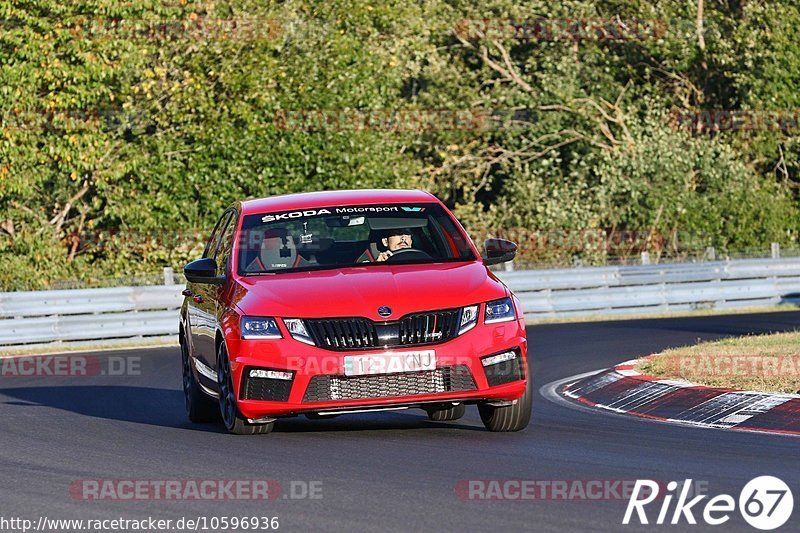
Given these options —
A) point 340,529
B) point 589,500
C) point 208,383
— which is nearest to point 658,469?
point 589,500

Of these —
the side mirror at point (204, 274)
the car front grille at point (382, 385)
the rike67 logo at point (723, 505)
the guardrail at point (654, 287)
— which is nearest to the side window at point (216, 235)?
the side mirror at point (204, 274)

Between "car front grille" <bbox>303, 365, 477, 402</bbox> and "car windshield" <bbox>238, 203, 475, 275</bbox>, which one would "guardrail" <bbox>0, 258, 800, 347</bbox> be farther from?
"car front grille" <bbox>303, 365, 477, 402</bbox>

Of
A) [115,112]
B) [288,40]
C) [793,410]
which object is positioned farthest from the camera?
[288,40]

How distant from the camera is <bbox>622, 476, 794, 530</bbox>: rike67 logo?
648 centimetres

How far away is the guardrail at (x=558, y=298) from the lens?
24984mm

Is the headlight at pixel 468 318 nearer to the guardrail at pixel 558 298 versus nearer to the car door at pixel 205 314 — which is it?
the car door at pixel 205 314

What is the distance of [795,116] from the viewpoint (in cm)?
3791

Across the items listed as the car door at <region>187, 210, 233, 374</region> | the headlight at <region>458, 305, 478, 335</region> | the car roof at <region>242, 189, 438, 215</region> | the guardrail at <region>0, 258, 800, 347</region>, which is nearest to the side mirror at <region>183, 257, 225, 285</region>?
the car door at <region>187, 210, 233, 374</region>

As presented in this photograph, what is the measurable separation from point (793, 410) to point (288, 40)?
2540 centimetres

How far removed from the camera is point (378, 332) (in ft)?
31.1

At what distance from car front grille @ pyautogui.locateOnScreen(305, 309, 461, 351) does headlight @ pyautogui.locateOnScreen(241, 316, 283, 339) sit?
0.77 ft

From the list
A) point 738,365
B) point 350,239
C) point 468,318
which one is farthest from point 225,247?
point 738,365

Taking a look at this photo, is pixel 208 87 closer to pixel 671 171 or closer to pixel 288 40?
pixel 288 40

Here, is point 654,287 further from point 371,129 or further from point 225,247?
point 225,247
